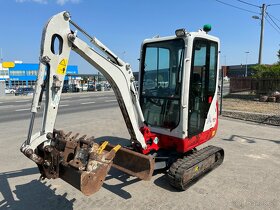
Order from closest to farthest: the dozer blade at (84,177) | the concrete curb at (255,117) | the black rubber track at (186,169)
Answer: the dozer blade at (84,177), the black rubber track at (186,169), the concrete curb at (255,117)

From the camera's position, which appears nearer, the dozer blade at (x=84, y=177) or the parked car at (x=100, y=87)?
the dozer blade at (x=84, y=177)

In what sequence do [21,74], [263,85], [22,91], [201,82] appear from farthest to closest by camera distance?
[21,74]
[22,91]
[263,85]
[201,82]

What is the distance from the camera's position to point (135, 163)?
4.39 m

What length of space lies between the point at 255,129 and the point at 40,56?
8.40 metres

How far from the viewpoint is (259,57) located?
77.8 ft

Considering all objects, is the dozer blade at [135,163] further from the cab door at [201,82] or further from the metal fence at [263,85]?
the metal fence at [263,85]

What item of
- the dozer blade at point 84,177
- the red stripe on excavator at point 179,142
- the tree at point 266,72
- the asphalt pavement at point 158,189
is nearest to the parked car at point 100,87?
the tree at point 266,72

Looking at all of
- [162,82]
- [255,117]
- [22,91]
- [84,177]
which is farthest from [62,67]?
[22,91]

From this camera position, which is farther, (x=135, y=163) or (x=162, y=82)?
(x=162, y=82)

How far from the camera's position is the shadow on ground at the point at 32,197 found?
13.1 feet

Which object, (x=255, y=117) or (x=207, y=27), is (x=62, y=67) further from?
(x=255, y=117)

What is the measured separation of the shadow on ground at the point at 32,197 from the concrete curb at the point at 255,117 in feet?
29.7

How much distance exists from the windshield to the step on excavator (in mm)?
18

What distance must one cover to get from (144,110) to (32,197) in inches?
99.6
